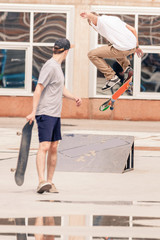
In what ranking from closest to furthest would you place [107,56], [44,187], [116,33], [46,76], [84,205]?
[84,205] < [44,187] < [46,76] < [116,33] < [107,56]

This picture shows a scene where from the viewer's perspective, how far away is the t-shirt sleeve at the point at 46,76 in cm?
962

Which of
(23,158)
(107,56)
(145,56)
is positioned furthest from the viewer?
(145,56)

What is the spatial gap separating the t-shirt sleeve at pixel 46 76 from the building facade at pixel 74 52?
17420 mm

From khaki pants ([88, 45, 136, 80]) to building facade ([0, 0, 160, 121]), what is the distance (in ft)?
41.1

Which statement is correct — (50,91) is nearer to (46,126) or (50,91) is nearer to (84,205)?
(46,126)

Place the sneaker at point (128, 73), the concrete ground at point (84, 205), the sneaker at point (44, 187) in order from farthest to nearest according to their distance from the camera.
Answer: the sneaker at point (128, 73)
the sneaker at point (44, 187)
the concrete ground at point (84, 205)

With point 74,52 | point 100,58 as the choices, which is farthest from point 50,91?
point 74,52

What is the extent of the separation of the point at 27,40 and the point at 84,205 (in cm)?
1906

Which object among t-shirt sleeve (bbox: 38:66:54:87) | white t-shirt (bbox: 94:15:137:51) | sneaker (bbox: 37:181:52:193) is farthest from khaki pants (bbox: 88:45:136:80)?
sneaker (bbox: 37:181:52:193)

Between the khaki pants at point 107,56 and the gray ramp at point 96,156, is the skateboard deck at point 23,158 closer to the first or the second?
the gray ramp at point 96,156

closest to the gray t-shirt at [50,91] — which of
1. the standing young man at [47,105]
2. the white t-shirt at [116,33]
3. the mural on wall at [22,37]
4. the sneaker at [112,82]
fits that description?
the standing young man at [47,105]

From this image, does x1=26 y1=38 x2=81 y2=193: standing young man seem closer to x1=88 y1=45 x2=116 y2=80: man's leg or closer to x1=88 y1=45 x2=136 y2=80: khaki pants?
x1=88 y1=45 x2=136 y2=80: khaki pants

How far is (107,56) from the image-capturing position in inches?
554

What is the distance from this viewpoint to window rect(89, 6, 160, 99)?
27.1 m
